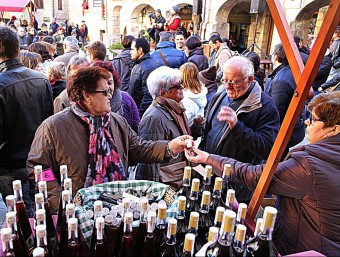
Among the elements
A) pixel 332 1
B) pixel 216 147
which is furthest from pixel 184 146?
pixel 332 1

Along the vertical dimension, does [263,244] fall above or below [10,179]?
above

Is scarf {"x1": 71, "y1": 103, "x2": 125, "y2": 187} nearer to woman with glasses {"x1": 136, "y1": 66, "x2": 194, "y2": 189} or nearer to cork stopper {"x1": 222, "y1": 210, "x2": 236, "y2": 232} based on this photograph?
woman with glasses {"x1": 136, "y1": 66, "x2": 194, "y2": 189}

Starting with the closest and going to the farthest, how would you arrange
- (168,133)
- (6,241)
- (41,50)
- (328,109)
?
1. (6,241)
2. (328,109)
3. (168,133)
4. (41,50)

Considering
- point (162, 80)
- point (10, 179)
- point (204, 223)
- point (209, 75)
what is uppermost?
point (162, 80)

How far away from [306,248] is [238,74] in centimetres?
131

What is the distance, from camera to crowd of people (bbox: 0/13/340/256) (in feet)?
4.88

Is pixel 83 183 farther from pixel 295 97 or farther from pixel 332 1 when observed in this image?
pixel 332 1

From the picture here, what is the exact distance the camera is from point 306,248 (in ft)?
4.99

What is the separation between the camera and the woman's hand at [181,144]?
1.83m

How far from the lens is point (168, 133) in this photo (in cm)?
236

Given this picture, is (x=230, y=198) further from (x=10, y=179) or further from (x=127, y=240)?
(x=10, y=179)

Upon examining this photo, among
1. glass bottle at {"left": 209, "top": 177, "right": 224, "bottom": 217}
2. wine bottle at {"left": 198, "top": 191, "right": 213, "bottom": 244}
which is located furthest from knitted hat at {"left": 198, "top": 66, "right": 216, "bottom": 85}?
wine bottle at {"left": 198, "top": 191, "right": 213, "bottom": 244}

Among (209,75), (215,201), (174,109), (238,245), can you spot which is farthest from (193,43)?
(238,245)

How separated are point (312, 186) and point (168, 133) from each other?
3.77 ft
